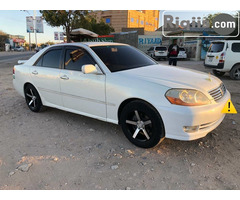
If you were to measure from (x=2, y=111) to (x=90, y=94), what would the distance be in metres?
2.72

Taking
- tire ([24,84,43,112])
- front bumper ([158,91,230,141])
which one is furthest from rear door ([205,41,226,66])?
tire ([24,84,43,112])

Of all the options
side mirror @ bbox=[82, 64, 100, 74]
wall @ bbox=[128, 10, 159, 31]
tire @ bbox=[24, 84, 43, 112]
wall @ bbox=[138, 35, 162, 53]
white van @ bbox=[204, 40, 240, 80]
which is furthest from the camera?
wall @ bbox=[128, 10, 159, 31]

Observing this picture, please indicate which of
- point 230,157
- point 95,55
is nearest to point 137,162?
point 230,157

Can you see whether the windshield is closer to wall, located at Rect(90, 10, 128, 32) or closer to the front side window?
the front side window

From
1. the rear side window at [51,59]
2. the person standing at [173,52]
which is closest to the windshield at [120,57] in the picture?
the rear side window at [51,59]

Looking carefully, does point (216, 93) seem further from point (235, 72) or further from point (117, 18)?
point (117, 18)

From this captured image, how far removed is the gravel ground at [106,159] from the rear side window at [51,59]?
1.22 metres

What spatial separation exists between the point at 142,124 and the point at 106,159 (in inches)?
27.5

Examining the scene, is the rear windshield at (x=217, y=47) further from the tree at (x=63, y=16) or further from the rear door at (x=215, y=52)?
the tree at (x=63, y=16)

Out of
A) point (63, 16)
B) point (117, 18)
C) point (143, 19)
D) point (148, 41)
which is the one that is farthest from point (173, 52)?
point (143, 19)

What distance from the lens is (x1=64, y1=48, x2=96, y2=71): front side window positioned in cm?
359

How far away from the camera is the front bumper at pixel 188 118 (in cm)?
261

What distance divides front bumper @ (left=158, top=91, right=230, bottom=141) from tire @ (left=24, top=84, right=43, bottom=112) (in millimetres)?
2944

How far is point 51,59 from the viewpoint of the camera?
4230 millimetres
